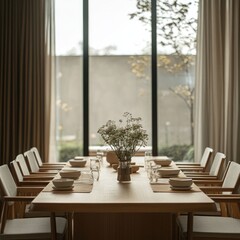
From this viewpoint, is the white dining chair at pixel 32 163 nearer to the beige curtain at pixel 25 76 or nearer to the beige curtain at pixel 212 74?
the beige curtain at pixel 25 76

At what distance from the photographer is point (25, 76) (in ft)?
18.2

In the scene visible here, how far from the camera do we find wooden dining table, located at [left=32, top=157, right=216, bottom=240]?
248 cm

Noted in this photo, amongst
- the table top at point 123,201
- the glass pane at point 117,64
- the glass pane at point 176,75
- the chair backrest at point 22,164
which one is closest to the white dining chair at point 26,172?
the chair backrest at point 22,164

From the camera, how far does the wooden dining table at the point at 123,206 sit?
2.48 metres

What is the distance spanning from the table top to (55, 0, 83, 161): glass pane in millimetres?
2932

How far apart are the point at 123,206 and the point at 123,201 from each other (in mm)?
49

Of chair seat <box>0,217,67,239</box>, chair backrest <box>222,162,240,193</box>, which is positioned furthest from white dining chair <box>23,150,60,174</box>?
chair backrest <box>222,162,240,193</box>

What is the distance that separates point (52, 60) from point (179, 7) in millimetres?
1731

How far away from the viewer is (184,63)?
573 centimetres

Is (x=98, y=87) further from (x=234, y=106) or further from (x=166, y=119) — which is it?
(x=234, y=106)

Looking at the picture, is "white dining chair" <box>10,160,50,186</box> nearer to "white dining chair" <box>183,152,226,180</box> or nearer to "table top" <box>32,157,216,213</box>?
"table top" <box>32,157,216,213</box>

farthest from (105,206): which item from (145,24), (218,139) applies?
(145,24)

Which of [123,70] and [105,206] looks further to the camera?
[123,70]

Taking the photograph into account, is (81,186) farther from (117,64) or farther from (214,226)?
(117,64)
